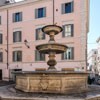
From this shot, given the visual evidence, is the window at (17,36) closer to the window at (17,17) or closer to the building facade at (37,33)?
the building facade at (37,33)

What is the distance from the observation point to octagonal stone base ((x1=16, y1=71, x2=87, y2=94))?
30.2 feet

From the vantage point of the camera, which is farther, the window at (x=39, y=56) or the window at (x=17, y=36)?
the window at (x=17, y=36)

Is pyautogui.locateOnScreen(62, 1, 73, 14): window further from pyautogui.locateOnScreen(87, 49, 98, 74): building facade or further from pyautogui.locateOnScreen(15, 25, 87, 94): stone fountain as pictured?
pyautogui.locateOnScreen(87, 49, 98, 74): building facade

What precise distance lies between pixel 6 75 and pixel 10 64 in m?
1.72

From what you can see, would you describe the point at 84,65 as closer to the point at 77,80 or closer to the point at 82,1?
the point at 82,1

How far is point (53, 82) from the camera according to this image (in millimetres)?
9250

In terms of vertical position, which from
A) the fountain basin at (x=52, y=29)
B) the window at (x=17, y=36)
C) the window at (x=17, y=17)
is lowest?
the fountain basin at (x=52, y=29)

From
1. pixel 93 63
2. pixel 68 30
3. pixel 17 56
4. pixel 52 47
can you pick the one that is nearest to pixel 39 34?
pixel 68 30

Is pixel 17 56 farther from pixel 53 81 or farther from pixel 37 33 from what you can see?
pixel 53 81

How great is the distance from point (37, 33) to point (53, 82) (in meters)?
19.0

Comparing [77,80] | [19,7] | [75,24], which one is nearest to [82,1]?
[75,24]

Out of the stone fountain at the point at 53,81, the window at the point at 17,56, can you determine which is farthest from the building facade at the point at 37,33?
the stone fountain at the point at 53,81

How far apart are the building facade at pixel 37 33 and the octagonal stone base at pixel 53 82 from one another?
14.9 metres

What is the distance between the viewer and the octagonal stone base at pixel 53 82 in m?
9.20
